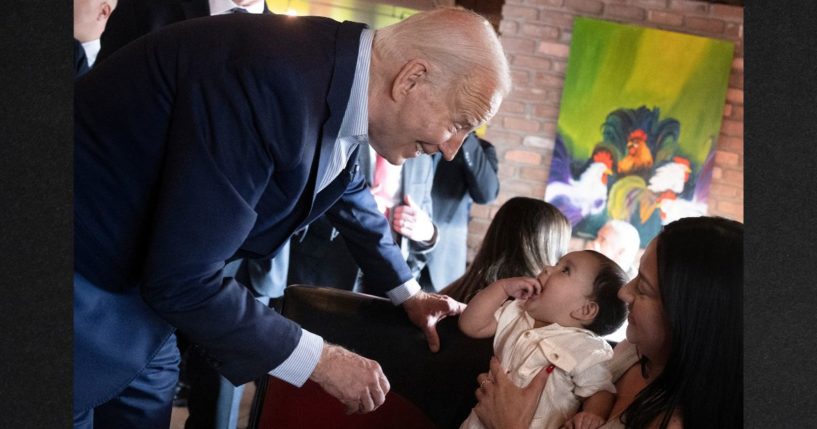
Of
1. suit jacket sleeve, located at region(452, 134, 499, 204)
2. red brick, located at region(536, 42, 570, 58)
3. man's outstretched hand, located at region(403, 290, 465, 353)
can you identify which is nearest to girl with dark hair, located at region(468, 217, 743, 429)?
man's outstretched hand, located at region(403, 290, 465, 353)

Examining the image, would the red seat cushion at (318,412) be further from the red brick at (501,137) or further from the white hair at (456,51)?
the red brick at (501,137)

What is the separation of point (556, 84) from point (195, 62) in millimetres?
3591

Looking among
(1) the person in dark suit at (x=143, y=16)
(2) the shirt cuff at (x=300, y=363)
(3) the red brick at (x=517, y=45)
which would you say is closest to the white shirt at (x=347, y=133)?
(2) the shirt cuff at (x=300, y=363)

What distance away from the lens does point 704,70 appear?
15.0 feet

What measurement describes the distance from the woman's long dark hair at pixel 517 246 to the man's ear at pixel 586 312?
41cm

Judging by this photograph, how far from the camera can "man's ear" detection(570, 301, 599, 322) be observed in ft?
5.54

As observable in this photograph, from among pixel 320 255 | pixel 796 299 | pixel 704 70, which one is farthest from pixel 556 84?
pixel 796 299

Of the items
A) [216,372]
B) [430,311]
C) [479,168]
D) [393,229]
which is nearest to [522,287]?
[430,311]

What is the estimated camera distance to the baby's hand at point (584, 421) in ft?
4.73

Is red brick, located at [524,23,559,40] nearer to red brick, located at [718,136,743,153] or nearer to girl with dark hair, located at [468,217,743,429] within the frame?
red brick, located at [718,136,743,153]

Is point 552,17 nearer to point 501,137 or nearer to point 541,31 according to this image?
point 541,31

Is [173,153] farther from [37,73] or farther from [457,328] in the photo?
[457,328]

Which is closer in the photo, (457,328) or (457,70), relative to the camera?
(457,70)

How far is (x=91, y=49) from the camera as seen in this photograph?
6.61 ft
